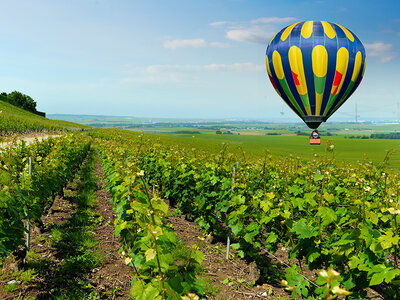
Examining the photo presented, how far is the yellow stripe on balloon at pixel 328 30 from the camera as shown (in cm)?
1124

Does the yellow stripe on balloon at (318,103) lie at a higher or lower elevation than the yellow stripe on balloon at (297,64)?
lower

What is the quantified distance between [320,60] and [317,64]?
0.19 meters

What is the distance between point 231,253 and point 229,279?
1160 mm

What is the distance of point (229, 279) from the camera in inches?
209

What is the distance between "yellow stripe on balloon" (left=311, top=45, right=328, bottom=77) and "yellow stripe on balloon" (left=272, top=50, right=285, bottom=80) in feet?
4.42

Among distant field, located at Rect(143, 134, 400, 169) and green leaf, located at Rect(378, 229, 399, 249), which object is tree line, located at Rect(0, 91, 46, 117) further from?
Answer: green leaf, located at Rect(378, 229, 399, 249)

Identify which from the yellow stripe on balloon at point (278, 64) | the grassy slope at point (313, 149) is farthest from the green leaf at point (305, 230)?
the grassy slope at point (313, 149)

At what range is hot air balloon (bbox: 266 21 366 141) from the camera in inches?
440

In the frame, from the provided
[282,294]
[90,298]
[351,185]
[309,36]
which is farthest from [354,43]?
[90,298]

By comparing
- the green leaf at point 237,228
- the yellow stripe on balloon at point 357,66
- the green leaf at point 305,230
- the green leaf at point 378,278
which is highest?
the yellow stripe on balloon at point 357,66

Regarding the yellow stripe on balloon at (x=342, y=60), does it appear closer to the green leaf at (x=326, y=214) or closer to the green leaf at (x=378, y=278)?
the green leaf at (x=326, y=214)

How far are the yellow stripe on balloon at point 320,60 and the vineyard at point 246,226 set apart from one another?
4.43 m

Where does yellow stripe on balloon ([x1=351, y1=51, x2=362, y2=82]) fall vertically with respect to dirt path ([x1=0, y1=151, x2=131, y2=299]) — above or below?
above

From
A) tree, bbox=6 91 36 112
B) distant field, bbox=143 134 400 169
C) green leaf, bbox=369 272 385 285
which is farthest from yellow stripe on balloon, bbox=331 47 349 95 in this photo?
tree, bbox=6 91 36 112
